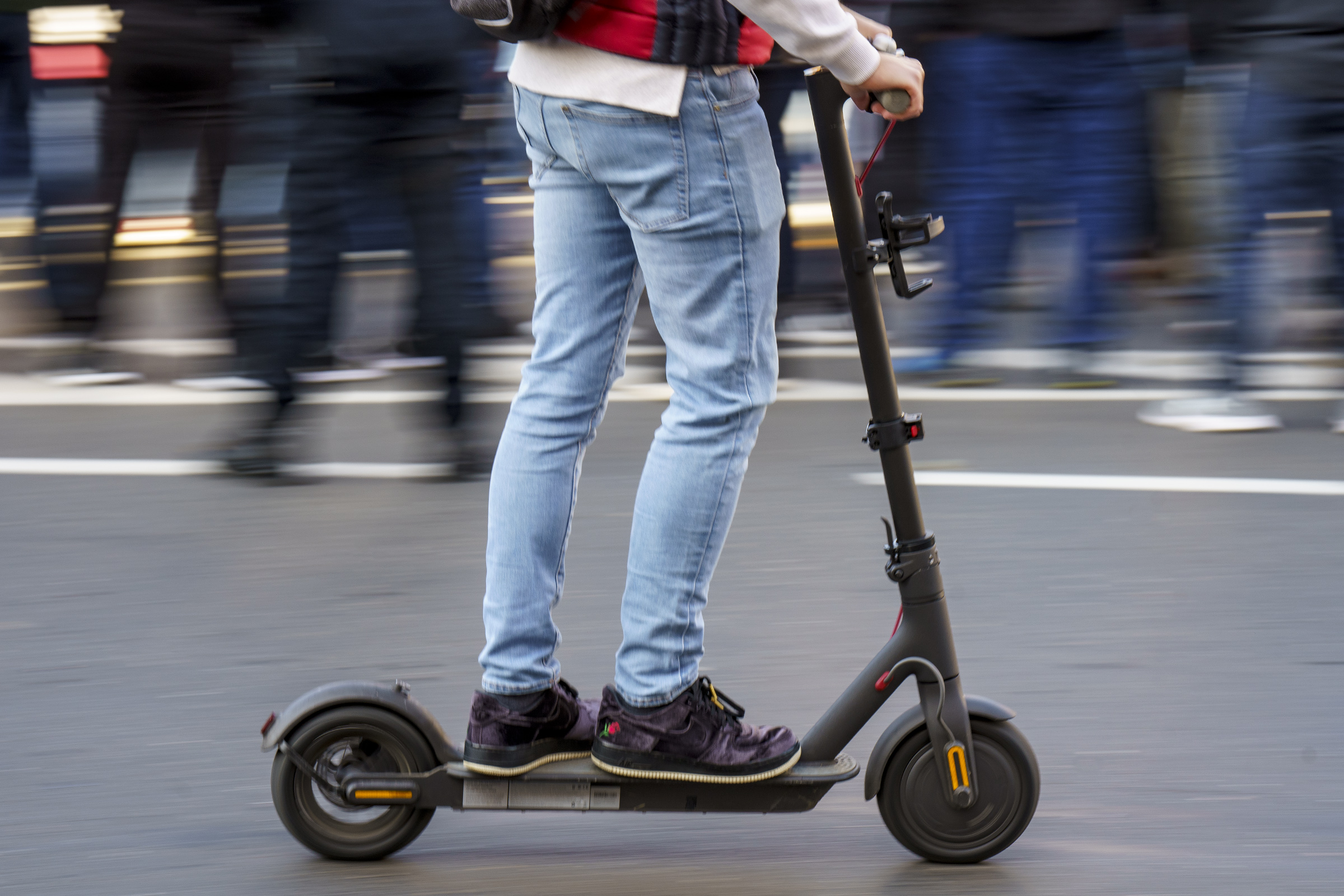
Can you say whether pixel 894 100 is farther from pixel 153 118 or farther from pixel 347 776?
pixel 153 118

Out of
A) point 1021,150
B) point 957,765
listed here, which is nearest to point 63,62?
point 1021,150

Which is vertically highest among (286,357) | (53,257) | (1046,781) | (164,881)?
(164,881)

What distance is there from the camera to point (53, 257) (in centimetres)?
757

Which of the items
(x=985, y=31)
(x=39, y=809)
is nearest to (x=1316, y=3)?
(x=985, y=31)

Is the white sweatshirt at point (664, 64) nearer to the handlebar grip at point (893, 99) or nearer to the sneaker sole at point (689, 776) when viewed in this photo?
the handlebar grip at point (893, 99)

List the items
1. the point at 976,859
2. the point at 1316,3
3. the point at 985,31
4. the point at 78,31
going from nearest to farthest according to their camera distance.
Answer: the point at 976,859, the point at 1316,3, the point at 985,31, the point at 78,31

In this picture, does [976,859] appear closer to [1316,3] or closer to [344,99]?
[344,99]

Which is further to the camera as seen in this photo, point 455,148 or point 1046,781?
point 455,148

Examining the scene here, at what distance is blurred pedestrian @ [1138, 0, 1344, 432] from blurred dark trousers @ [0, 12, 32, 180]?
5244 millimetres

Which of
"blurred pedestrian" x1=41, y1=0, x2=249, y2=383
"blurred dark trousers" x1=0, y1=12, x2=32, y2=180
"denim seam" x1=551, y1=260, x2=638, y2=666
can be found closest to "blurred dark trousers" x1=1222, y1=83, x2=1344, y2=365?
"blurred pedestrian" x1=41, y1=0, x2=249, y2=383

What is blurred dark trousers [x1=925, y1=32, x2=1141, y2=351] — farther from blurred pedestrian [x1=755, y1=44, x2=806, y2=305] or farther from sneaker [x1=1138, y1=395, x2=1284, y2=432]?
sneaker [x1=1138, y1=395, x2=1284, y2=432]

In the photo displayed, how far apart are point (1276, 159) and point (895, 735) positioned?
161 inches

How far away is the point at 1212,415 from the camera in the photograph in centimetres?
614

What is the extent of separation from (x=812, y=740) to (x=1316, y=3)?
4115 millimetres
